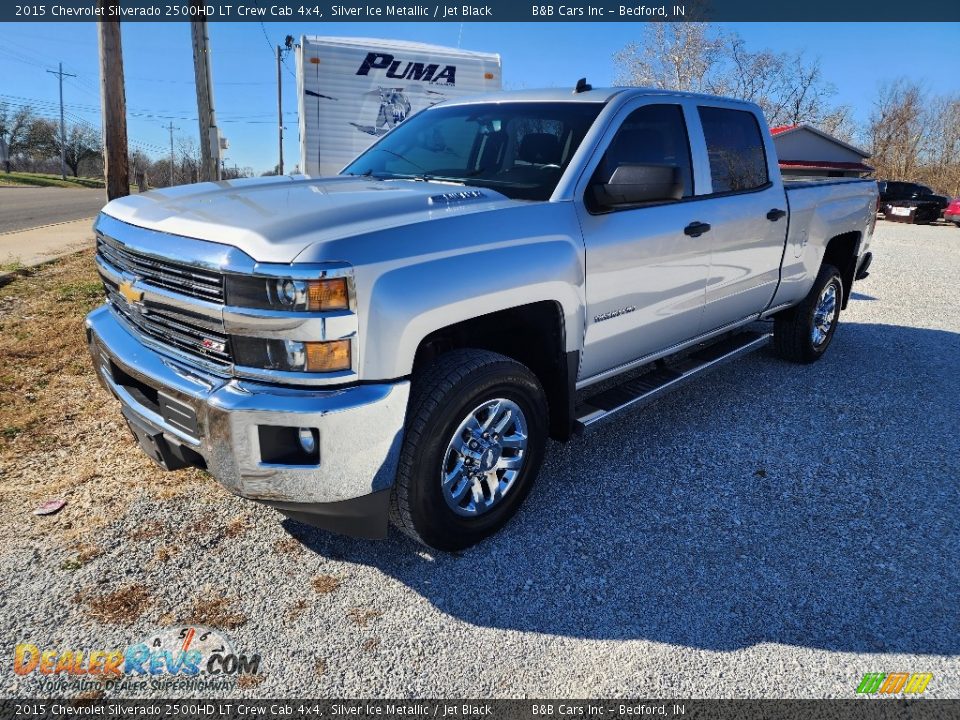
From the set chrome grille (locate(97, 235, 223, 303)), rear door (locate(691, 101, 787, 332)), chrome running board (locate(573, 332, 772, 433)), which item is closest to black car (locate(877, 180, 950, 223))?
rear door (locate(691, 101, 787, 332))

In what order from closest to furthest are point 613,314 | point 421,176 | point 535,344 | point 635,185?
point 635,185 → point 535,344 → point 613,314 → point 421,176

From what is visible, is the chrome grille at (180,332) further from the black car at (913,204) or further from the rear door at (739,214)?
the black car at (913,204)

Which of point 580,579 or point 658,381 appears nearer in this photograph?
point 580,579

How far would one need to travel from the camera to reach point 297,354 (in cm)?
231

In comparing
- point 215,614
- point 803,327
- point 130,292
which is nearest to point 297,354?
point 130,292

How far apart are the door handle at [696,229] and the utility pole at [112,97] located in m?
8.21

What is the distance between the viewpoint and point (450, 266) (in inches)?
101

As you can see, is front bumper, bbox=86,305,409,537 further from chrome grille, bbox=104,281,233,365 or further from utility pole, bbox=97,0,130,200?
utility pole, bbox=97,0,130,200

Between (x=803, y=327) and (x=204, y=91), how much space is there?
10980 mm

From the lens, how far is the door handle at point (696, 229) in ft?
12.1

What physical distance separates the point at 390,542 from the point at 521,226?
1515mm

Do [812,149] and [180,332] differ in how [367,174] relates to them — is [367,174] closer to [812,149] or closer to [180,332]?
[180,332]

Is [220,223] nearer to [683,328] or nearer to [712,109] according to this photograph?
[683,328]

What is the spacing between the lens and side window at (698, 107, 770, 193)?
13.5ft
